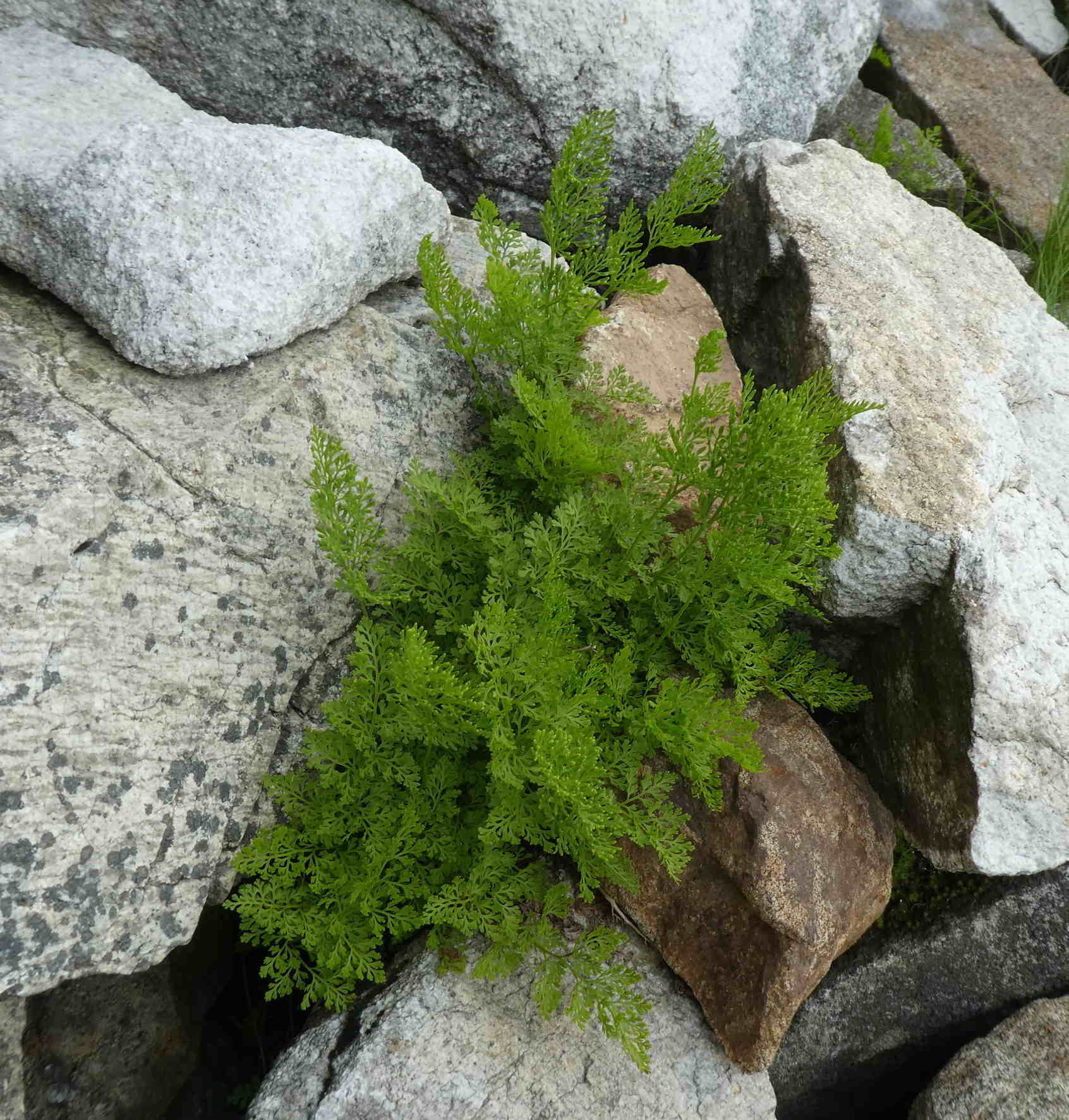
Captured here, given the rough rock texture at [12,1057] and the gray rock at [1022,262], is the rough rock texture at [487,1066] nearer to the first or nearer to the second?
the rough rock texture at [12,1057]

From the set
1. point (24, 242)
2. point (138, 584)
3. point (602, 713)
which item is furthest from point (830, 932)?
point (24, 242)

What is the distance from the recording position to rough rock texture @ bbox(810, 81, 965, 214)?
212 inches

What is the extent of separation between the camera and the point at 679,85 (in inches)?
163

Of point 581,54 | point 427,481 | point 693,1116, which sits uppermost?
point 581,54

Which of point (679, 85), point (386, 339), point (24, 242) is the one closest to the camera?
point (24, 242)

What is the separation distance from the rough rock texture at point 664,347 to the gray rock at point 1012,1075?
86.8 inches

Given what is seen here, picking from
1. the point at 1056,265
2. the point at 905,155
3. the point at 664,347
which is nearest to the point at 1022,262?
the point at 1056,265

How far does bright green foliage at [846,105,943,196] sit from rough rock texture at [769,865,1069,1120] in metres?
3.76

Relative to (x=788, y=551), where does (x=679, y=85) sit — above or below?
above

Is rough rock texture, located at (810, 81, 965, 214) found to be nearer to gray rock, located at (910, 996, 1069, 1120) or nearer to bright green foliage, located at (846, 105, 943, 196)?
bright green foliage, located at (846, 105, 943, 196)

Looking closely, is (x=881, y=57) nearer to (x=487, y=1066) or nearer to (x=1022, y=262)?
(x=1022, y=262)

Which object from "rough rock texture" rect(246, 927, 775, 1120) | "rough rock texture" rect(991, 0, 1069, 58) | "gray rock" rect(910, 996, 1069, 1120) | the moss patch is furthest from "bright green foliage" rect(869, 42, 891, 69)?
"rough rock texture" rect(246, 927, 775, 1120)

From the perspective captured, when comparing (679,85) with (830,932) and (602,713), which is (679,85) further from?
(830,932)

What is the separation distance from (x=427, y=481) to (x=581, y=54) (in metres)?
2.22
